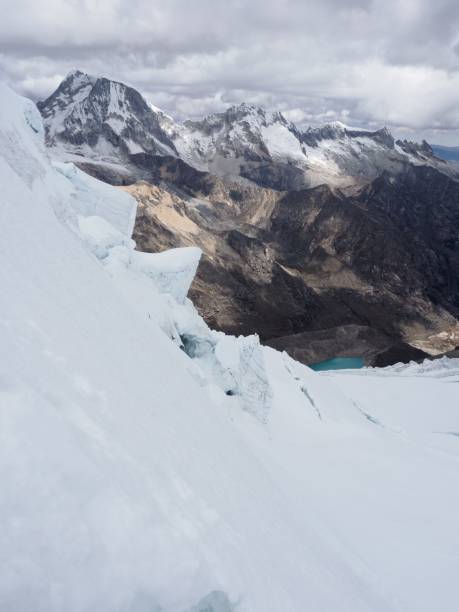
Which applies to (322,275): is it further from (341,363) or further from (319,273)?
(341,363)

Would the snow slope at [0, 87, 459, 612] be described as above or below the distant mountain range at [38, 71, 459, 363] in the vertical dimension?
above

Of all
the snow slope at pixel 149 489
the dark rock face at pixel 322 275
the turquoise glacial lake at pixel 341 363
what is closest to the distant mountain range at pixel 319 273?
the dark rock face at pixel 322 275

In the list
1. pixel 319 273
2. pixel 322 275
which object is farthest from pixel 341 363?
pixel 319 273

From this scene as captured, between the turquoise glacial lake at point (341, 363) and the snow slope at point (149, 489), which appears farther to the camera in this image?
the turquoise glacial lake at point (341, 363)

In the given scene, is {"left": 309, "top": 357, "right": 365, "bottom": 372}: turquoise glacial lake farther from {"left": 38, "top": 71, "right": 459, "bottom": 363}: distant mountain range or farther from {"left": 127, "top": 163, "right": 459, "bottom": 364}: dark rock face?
{"left": 38, "top": 71, "right": 459, "bottom": 363}: distant mountain range

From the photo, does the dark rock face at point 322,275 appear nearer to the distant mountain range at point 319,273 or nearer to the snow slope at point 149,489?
the distant mountain range at point 319,273

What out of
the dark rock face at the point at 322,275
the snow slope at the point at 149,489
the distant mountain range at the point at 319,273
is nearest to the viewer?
the snow slope at the point at 149,489

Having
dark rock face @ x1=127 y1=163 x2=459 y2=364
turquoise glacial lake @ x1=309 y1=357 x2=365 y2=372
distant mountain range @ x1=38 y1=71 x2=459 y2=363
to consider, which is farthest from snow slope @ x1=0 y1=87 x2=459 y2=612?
distant mountain range @ x1=38 y1=71 x2=459 y2=363
